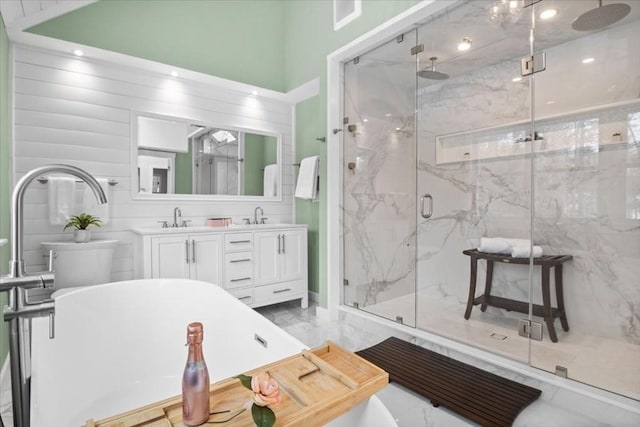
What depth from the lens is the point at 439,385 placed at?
2021 millimetres

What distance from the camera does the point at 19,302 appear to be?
864 mm

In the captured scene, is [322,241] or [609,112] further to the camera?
[322,241]

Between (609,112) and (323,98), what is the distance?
2272mm

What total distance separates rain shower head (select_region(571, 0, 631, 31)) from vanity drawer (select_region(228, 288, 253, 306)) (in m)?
3.29

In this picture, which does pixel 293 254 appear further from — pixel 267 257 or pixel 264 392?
pixel 264 392

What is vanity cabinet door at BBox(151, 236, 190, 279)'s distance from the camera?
2820mm

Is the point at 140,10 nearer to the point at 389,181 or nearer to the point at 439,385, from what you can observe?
the point at 389,181

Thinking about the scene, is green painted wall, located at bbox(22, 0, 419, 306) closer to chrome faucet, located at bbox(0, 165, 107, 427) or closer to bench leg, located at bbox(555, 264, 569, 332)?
bench leg, located at bbox(555, 264, 569, 332)

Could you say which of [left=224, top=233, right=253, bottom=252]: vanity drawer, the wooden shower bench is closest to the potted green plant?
[left=224, top=233, right=253, bottom=252]: vanity drawer

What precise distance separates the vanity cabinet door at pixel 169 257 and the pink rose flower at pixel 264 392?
91.2 inches

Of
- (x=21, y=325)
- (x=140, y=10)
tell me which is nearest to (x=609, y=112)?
(x=21, y=325)

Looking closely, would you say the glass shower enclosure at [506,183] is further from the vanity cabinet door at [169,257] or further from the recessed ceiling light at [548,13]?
the vanity cabinet door at [169,257]

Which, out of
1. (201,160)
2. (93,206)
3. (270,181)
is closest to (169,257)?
(93,206)

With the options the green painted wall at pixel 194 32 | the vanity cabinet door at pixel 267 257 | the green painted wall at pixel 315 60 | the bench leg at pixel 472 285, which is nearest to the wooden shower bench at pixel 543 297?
the bench leg at pixel 472 285
